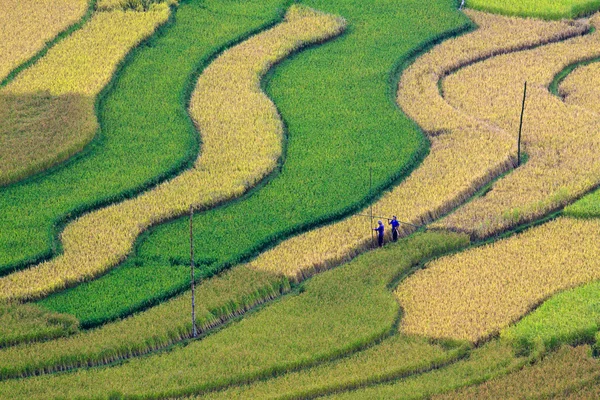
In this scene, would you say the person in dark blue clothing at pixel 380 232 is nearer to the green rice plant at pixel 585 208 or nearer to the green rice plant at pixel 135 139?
the green rice plant at pixel 585 208

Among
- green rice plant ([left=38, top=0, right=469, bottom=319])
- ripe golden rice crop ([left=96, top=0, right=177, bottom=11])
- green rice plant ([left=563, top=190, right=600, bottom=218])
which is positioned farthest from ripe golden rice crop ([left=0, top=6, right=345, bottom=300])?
green rice plant ([left=563, top=190, right=600, bottom=218])

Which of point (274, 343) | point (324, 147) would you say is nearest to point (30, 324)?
point (274, 343)

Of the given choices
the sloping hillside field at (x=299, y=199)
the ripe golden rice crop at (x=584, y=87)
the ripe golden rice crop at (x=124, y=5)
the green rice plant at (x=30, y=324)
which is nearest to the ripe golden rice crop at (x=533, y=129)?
the sloping hillside field at (x=299, y=199)

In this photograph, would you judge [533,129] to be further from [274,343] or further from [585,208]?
[274,343]

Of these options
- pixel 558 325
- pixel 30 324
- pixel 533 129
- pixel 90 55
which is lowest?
pixel 30 324

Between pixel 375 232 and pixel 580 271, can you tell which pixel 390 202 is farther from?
pixel 580 271

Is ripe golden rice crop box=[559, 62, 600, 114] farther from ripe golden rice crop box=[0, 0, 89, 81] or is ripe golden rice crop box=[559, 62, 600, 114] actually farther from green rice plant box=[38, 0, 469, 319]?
ripe golden rice crop box=[0, 0, 89, 81]
